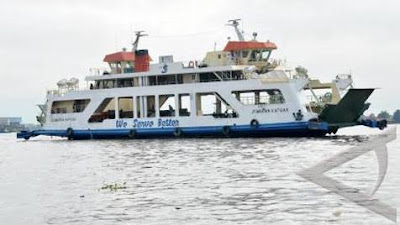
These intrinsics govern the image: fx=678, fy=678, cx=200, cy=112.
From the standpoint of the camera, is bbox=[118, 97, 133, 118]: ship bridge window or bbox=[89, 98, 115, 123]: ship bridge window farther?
bbox=[89, 98, 115, 123]: ship bridge window

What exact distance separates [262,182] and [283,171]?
4.36 m

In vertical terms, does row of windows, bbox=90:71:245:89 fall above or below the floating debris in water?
above

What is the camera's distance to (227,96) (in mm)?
66188

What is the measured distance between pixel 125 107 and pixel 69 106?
7129mm

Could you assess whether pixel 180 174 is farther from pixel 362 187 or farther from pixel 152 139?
pixel 152 139

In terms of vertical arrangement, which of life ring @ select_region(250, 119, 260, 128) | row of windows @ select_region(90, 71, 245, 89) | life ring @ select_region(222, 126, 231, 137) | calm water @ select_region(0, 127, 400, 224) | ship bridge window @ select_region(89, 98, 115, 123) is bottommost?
calm water @ select_region(0, 127, 400, 224)

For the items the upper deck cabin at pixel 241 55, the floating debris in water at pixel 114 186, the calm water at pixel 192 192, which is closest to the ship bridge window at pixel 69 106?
the upper deck cabin at pixel 241 55

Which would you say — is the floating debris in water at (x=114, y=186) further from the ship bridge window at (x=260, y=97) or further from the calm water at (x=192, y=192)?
the ship bridge window at (x=260, y=97)

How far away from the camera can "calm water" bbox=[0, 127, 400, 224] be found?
1988cm

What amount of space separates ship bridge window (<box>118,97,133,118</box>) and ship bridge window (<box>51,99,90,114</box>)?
3.95m

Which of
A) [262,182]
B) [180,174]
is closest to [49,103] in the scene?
[180,174]

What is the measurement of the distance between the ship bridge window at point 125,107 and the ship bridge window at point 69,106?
3.95 metres

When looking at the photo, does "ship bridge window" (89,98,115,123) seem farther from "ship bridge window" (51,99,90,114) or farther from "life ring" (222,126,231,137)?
"life ring" (222,126,231,137)

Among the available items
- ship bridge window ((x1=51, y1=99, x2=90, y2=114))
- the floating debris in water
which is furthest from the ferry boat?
the floating debris in water
